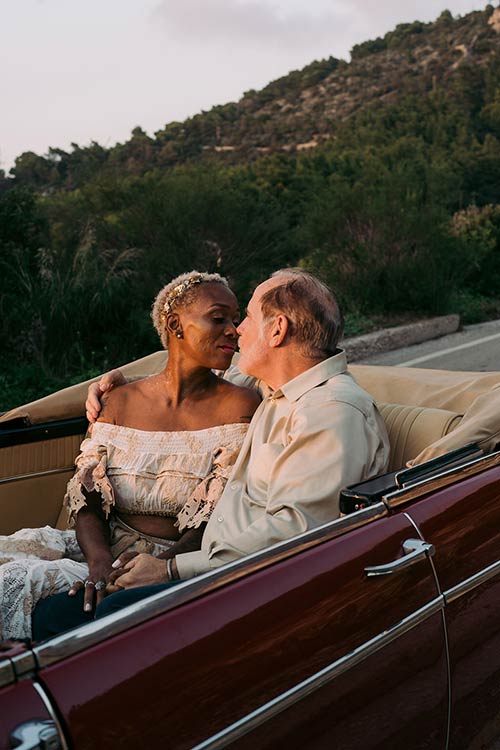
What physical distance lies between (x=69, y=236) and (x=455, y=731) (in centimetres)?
1025

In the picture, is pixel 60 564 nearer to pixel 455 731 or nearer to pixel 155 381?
pixel 155 381

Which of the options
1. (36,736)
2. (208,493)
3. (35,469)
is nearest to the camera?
(36,736)

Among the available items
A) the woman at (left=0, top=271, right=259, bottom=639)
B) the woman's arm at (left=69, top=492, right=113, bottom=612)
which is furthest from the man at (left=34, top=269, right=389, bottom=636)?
the woman at (left=0, top=271, right=259, bottom=639)

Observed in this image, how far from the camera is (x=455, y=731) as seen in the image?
2256mm

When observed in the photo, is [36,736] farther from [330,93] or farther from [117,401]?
[330,93]

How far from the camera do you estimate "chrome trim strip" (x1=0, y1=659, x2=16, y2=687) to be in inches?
56.6

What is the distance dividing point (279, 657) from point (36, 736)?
539 millimetres

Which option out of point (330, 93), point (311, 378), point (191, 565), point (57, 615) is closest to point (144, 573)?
point (191, 565)

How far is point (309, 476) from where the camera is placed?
8.19 feet

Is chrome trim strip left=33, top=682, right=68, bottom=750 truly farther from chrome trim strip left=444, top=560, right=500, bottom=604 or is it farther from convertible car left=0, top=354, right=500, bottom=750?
chrome trim strip left=444, top=560, right=500, bottom=604

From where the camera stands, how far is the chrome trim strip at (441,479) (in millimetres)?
2193

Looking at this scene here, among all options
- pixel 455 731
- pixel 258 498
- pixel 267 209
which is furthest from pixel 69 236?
pixel 455 731

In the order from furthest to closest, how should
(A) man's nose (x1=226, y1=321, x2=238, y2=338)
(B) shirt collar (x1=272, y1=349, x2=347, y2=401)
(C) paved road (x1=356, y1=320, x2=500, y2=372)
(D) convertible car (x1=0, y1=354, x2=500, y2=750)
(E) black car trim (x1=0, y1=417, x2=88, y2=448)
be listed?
(C) paved road (x1=356, y1=320, x2=500, y2=372) < (E) black car trim (x1=0, y1=417, x2=88, y2=448) < (A) man's nose (x1=226, y1=321, x2=238, y2=338) < (B) shirt collar (x1=272, y1=349, x2=347, y2=401) < (D) convertible car (x1=0, y1=354, x2=500, y2=750)

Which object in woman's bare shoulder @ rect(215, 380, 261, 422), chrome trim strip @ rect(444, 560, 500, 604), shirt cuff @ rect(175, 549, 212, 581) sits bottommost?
chrome trim strip @ rect(444, 560, 500, 604)
